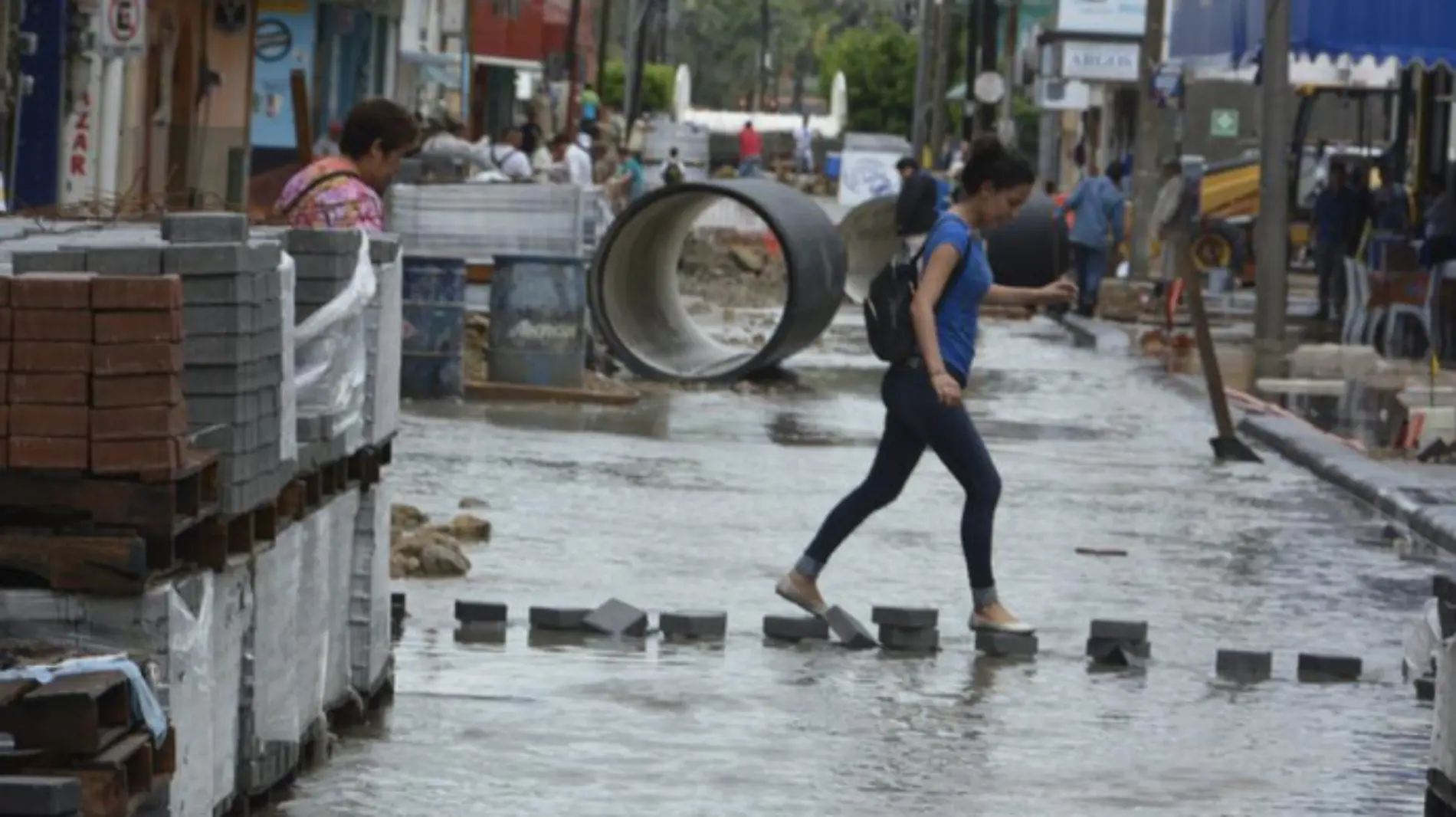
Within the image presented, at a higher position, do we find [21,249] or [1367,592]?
[21,249]

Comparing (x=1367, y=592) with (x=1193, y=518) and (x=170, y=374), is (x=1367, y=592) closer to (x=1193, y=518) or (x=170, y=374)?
(x=1193, y=518)

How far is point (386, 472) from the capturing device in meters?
16.7

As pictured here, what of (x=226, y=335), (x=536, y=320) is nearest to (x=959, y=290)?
(x=226, y=335)

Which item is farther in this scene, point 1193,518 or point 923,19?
point 923,19

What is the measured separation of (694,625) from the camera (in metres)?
11.5

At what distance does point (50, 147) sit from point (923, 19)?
61953 millimetres

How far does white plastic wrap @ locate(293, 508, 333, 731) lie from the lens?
8.45 metres

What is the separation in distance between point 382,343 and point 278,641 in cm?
174

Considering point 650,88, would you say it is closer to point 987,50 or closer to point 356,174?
point 987,50

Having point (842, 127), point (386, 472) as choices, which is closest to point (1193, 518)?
point (386, 472)

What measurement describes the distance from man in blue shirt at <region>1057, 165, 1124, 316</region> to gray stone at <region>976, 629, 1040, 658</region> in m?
26.4

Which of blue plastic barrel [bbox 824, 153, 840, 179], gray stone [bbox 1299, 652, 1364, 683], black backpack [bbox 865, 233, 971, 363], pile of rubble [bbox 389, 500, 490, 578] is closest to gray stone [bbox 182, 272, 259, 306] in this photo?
black backpack [bbox 865, 233, 971, 363]

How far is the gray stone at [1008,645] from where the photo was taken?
1162 cm

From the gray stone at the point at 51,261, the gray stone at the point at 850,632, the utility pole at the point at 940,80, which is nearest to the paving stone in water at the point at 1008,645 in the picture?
the gray stone at the point at 850,632
